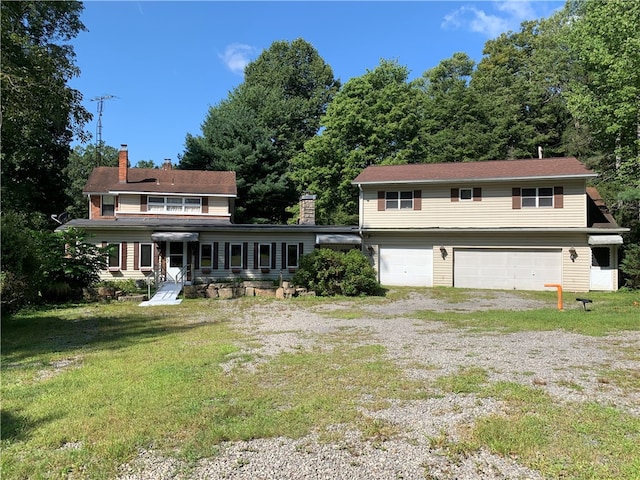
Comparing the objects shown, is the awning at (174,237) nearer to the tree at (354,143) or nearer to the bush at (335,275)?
the bush at (335,275)

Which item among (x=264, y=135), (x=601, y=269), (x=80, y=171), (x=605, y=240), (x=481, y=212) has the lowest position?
(x=601, y=269)

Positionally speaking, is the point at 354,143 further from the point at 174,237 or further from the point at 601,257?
the point at 601,257

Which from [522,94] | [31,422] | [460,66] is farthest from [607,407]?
[460,66]

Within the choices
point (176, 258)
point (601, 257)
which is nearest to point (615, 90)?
point (601, 257)

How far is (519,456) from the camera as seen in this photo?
3.69m

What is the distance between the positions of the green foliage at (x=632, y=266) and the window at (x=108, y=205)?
28.9 metres

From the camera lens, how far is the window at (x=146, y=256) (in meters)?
20.3

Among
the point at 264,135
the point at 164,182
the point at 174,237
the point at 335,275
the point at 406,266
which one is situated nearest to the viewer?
the point at 335,275

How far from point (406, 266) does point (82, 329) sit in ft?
49.7

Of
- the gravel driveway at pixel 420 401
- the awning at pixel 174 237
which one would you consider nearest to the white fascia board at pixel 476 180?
the awning at pixel 174 237

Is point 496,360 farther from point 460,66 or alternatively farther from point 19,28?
point 460,66

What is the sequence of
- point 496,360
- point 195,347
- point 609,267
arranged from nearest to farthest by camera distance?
point 496,360, point 195,347, point 609,267

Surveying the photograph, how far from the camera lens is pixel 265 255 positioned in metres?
21.2

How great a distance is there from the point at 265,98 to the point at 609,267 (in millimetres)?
30644
